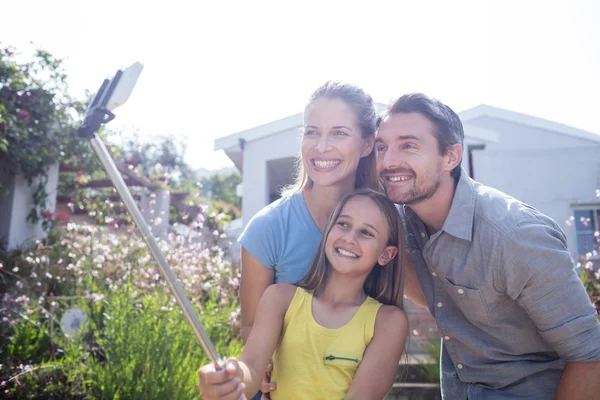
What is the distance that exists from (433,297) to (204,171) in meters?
33.7

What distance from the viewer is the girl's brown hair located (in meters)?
2.18

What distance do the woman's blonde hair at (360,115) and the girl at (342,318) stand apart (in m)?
0.17

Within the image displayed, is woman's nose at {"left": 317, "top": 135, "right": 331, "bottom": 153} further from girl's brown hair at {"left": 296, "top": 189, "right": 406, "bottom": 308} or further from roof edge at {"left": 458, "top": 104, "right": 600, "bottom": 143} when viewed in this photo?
roof edge at {"left": 458, "top": 104, "right": 600, "bottom": 143}

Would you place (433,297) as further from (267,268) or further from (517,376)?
(267,268)

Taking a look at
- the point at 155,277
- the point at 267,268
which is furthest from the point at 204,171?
the point at 267,268

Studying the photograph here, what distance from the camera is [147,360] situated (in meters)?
3.46

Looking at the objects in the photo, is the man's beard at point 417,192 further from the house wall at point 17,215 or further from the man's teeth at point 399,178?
the house wall at point 17,215

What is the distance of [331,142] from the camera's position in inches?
88.7

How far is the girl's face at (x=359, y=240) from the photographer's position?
2.14 metres

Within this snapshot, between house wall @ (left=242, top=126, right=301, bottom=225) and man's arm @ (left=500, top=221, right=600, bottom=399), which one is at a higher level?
house wall @ (left=242, top=126, right=301, bottom=225)

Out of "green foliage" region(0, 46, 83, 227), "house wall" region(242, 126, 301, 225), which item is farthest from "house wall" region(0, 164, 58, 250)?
"house wall" region(242, 126, 301, 225)

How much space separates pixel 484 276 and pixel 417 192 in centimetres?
41

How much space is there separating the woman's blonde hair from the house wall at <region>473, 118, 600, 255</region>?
794 centimetres

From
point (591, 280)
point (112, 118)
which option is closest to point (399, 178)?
point (112, 118)
